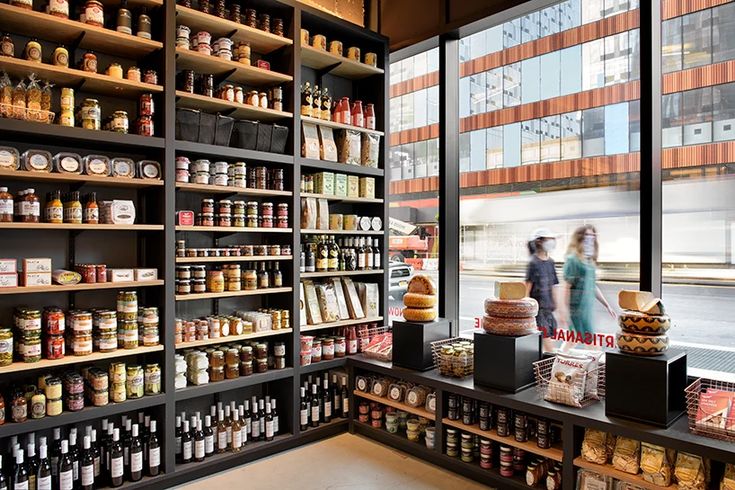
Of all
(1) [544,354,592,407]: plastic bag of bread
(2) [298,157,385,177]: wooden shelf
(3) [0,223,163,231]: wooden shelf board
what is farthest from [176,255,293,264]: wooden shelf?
(1) [544,354,592,407]: plastic bag of bread

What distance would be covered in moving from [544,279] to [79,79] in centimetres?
305

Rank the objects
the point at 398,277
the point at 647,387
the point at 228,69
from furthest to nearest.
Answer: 1. the point at 398,277
2. the point at 228,69
3. the point at 647,387

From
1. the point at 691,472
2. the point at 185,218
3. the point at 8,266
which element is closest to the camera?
the point at 691,472

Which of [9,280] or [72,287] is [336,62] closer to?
[72,287]

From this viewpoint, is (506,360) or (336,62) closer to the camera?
(506,360)

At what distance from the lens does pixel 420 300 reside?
3.39 meters

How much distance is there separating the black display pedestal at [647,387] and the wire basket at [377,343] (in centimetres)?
158

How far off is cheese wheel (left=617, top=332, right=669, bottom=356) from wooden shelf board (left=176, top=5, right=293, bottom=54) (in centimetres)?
282

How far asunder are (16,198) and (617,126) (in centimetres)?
339

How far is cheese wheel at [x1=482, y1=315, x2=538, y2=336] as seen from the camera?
284 cm

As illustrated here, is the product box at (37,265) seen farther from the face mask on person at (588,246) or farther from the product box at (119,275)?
the face mask on person at (588,246)

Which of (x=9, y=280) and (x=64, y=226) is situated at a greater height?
(x=64, y=226)

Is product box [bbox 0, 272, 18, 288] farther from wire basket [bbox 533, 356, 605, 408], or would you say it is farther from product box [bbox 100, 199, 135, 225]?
wire basket [bbox 533, 356, 605, 408]

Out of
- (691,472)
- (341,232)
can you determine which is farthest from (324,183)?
(691,472)
